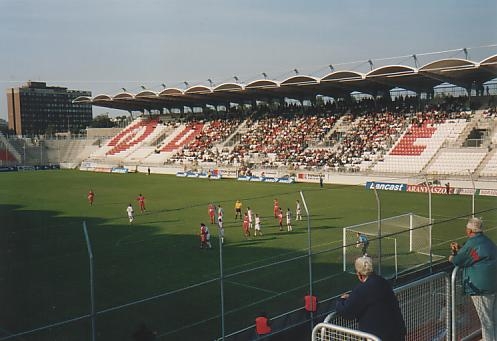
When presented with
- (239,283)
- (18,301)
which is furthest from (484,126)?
(18,301)

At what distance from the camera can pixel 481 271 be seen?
5.59m

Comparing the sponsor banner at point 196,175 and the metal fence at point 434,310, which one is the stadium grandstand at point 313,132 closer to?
the sponsor banner at point 196,175

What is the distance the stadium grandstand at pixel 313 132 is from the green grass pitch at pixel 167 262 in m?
7.68

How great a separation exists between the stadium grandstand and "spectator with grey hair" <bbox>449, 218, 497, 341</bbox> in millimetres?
21781

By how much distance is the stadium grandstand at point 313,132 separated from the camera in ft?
132

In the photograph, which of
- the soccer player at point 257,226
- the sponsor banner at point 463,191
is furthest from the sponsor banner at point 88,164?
the soccer player at point 257,226

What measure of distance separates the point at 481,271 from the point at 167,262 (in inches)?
475

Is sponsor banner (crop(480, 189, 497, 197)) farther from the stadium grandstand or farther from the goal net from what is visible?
the goal net

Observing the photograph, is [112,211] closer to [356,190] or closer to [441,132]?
[356,190]

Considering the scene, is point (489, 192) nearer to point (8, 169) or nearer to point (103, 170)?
point (103, 170)

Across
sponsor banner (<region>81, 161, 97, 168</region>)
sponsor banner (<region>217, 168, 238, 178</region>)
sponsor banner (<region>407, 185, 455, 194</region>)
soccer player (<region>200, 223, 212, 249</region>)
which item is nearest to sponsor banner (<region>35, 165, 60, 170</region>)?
sponsor banner (<region>81, 161, 97, 168</region>)

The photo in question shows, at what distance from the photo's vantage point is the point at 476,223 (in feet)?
18.8

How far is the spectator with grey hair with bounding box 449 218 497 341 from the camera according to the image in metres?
5.55

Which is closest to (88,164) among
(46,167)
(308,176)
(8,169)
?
(46,167)
